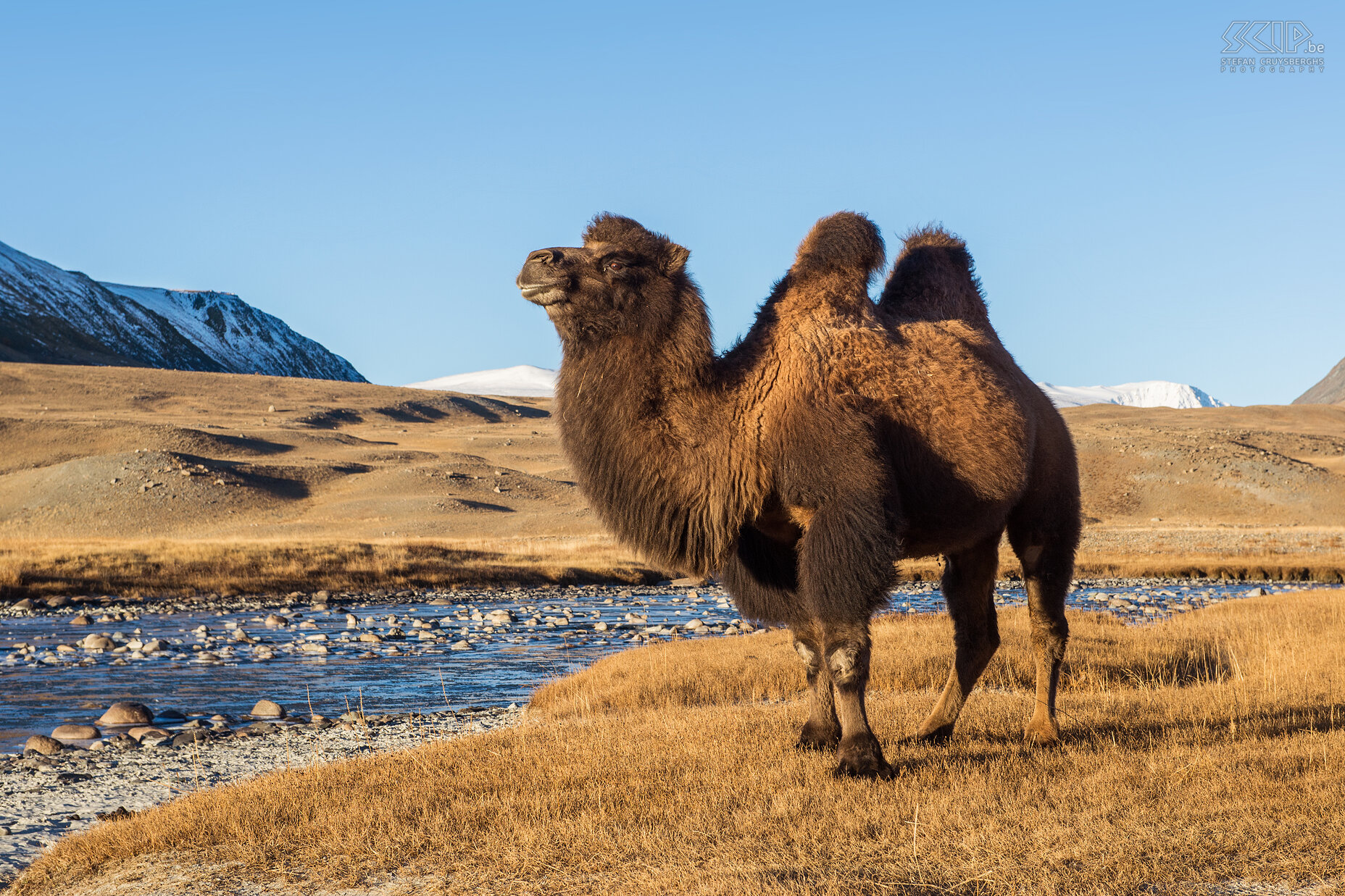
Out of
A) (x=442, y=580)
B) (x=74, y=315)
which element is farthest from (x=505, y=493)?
(x=74, y=315)

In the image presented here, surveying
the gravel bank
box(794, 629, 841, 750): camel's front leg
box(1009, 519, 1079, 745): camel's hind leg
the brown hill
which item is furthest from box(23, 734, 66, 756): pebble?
the brown hill

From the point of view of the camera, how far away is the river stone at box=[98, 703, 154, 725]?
11.3 m

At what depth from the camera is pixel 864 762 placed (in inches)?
261

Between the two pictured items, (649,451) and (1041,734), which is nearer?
(649,451)

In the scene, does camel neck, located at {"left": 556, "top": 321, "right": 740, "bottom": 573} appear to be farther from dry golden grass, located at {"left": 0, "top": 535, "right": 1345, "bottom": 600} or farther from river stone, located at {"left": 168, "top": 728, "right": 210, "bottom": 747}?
dry golden grass, located at {"left": 0, "top": 535, "right": 1345, "bottom": 600}

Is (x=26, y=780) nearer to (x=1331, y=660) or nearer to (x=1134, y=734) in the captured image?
(x=1134, y=734)

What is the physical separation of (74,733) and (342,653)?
6965 millimetres

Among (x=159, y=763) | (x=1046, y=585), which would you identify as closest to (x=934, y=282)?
(x=1046, y=585)

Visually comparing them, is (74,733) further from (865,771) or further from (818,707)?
(865,771)

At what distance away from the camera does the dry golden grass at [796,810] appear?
4.96 m

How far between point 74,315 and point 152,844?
219m

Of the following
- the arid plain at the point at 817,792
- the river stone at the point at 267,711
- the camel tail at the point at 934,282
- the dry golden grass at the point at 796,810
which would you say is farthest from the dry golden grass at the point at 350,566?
the camel tail at the point at 934,282

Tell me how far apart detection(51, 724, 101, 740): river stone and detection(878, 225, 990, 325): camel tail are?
324 inches

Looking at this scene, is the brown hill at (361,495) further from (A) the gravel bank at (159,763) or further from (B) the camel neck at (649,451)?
(B) the camel neck at (649,451)
